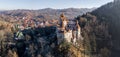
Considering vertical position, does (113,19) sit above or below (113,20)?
above

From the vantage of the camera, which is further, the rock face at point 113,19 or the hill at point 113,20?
the rock face at point 113,19

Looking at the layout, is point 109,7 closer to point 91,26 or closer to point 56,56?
point 91,26

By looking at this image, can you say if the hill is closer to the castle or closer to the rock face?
the rock face

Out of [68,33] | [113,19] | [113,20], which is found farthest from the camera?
[113,19]

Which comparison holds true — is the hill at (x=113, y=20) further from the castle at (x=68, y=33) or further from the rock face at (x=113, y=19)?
the castle at (x=68, y=33)

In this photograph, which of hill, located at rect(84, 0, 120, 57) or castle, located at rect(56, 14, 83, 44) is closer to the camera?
castle, located at rect(56, 14, 83, 44)

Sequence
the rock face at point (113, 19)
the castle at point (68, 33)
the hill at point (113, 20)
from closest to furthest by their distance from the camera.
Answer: the castle at point (68, 33) → the hill at point (113, 20) → the rock face at point (113, 19)

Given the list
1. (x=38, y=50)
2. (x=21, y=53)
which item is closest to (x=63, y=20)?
(x=38, y=50)

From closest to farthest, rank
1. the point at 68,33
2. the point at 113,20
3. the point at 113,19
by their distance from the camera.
Result: the point at 68,33, the point at 113,20, the point at 113,19

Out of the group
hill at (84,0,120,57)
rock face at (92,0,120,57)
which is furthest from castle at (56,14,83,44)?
rock face at (92,0,120,57)

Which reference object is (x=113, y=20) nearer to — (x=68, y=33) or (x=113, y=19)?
(x=113, y=19)

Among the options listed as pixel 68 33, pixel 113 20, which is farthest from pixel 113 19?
pixel 68 33

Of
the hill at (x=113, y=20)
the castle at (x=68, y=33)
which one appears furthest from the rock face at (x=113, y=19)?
the castle at (x=68, y=33)
